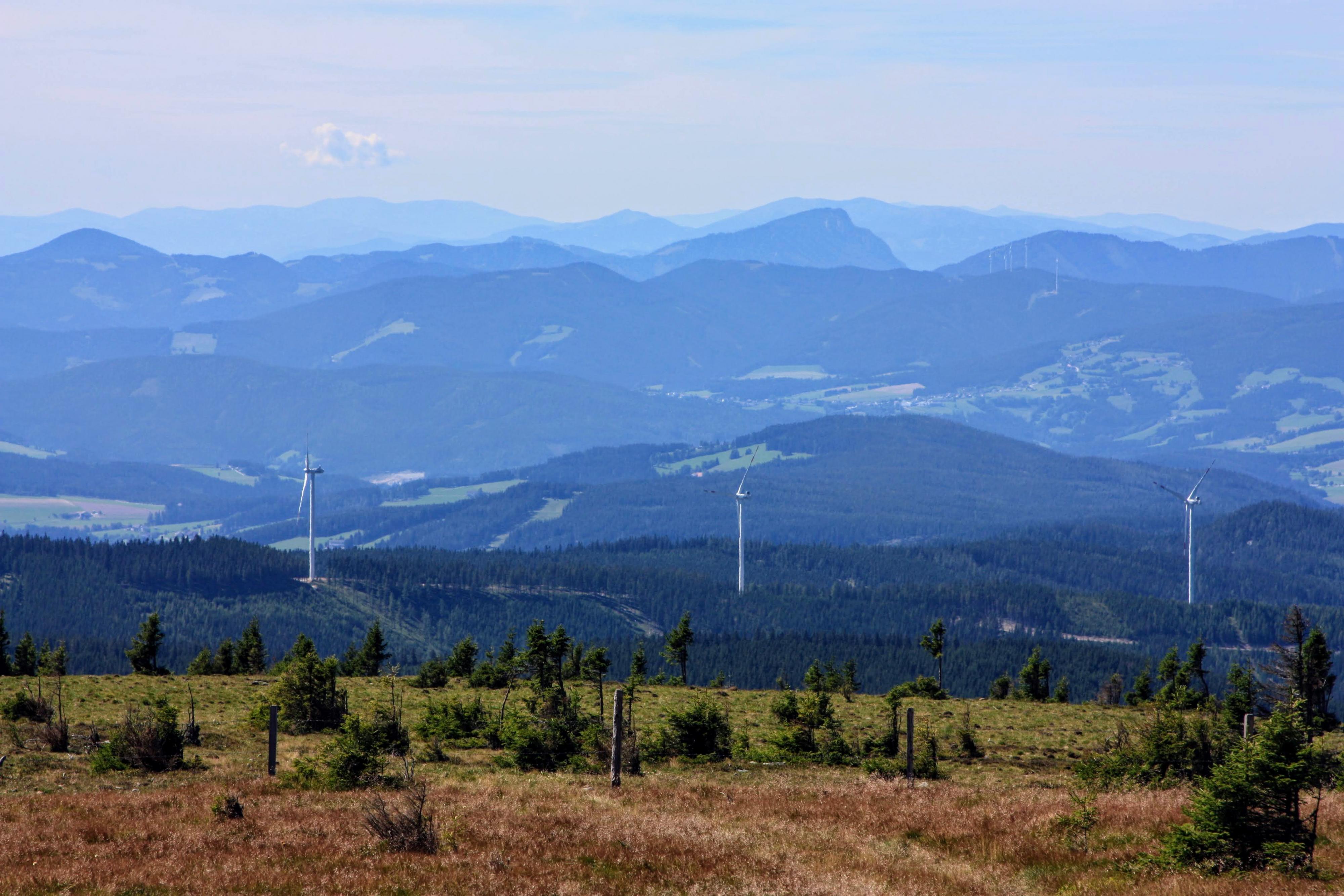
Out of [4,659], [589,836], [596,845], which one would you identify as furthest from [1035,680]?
[596,845]

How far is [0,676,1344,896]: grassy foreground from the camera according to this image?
30453mm

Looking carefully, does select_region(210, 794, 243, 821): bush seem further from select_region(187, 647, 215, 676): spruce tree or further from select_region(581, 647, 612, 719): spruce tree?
select_region(187, 647, 215, 676): spruce tree

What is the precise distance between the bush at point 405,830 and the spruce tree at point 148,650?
64.7 meters

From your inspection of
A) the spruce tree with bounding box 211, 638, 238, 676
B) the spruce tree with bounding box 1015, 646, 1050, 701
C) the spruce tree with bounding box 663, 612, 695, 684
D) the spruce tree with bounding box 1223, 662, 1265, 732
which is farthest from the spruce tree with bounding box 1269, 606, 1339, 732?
the spruce tree with bounding box 211, 638, 238, 676

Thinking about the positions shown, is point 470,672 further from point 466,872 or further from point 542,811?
point 466,872

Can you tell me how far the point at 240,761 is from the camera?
171ft

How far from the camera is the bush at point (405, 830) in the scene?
33.7 meters

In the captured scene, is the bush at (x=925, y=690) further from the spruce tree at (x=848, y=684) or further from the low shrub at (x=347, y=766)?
the low shrub at (x=347, y=766)

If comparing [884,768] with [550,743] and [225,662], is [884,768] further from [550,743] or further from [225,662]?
[225,662]

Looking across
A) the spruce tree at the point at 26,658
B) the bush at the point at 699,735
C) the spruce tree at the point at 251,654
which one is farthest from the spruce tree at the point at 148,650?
the bush at the point at 699,735

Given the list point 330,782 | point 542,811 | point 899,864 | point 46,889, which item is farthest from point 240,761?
point 899,864

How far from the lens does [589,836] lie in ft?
117

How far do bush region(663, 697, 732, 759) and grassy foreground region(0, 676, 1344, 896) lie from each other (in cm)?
411

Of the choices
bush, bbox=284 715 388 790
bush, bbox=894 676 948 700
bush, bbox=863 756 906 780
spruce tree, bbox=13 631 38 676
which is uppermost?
bush, bbox=284 715 388 790
